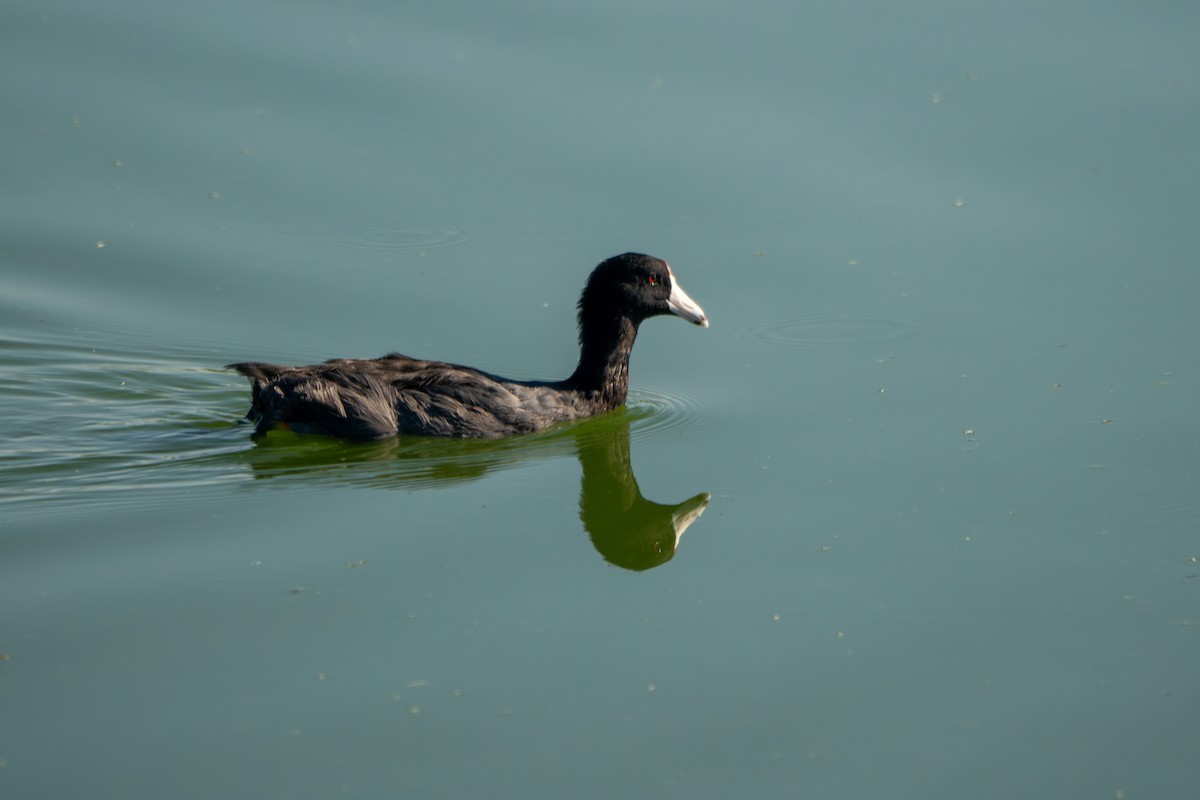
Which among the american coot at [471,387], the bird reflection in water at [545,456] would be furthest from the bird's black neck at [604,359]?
the bird reflection in water at [545,456]

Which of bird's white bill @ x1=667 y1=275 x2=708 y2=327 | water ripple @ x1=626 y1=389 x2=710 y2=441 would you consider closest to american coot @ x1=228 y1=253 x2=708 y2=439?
bird's white bill @ x1=667 y1=275 x2=708 y2=327

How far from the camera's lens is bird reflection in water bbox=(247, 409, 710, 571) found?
754 cm

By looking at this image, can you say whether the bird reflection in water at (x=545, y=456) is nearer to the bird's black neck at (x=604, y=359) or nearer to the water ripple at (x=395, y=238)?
the bird's black neck at (x=604, y=359)

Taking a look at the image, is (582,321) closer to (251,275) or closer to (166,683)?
(251,275)

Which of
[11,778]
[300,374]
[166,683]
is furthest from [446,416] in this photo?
[11,778]

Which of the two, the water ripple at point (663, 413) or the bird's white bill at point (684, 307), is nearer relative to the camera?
the water ripple at point (663, 413)

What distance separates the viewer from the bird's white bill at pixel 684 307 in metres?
9.20

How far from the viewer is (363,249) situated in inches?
→ 403

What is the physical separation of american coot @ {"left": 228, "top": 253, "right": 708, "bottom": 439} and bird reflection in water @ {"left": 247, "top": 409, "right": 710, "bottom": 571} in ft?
0.30

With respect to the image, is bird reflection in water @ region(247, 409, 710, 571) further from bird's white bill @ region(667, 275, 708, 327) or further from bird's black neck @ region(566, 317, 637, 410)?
bird's white bill @ region(667, 275, 708, 327)

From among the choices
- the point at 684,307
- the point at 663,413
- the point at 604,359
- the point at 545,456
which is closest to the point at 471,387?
the point at 545,456

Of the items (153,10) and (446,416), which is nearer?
(446,416)

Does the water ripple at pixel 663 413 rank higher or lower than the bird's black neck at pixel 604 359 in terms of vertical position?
lower

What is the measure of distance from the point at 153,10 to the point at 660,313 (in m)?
5.75
